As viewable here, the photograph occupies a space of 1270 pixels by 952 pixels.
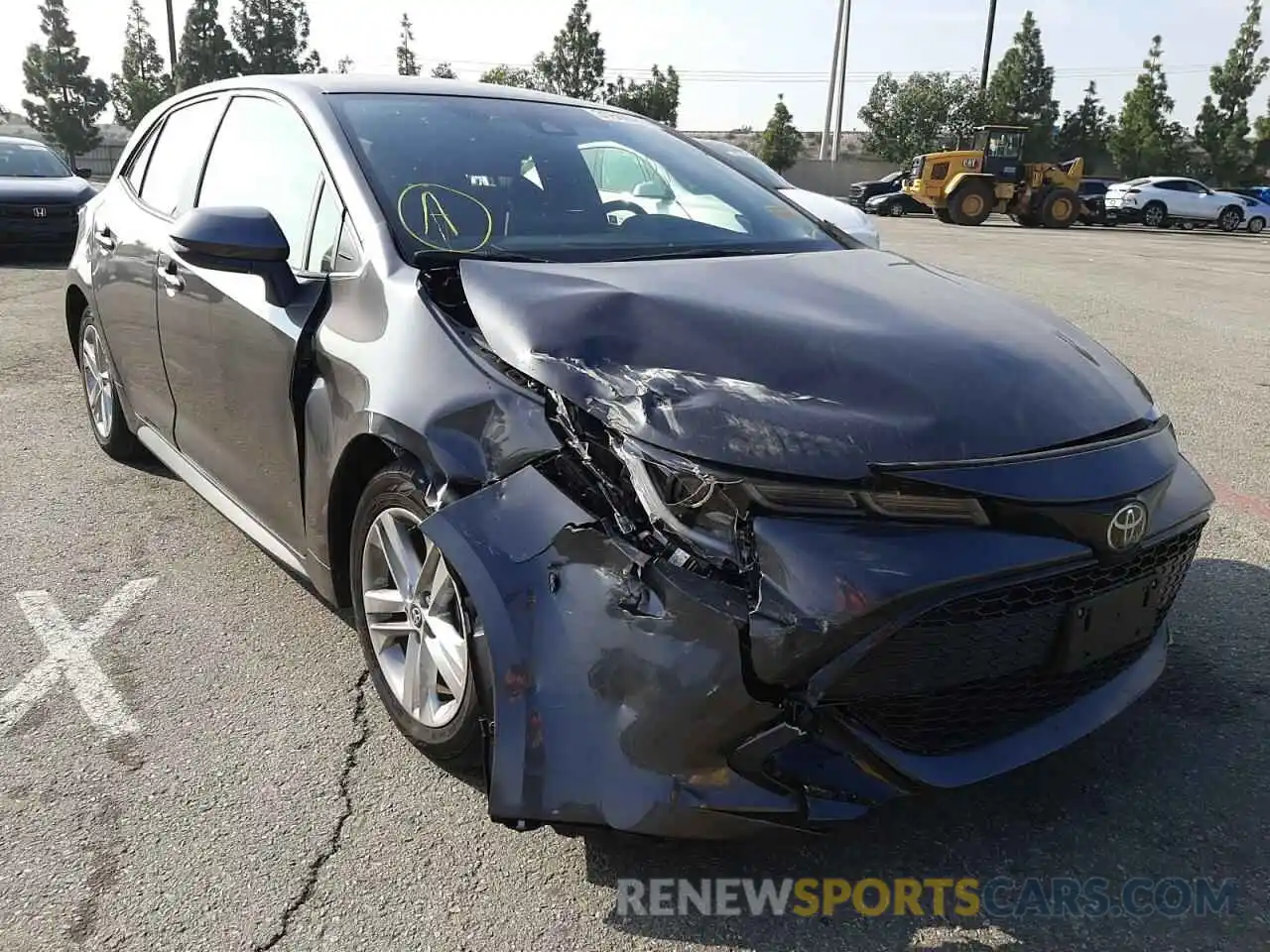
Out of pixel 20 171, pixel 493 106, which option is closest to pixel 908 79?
pixel 20 171

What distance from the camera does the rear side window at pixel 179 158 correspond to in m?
3.61

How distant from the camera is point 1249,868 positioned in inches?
84.1

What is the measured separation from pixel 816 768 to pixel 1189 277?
48.0 ft

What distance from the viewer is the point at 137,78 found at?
2454 inches

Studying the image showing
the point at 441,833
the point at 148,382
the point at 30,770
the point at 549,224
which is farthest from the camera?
the point at 148,382

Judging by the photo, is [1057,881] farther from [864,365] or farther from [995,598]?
[864,365]

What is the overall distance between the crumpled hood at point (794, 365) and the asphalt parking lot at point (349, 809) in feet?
2.84

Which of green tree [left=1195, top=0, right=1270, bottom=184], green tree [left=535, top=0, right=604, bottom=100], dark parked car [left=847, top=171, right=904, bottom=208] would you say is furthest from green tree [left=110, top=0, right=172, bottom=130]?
green tree [left=1195, top=0, right=1270, bottom=184]

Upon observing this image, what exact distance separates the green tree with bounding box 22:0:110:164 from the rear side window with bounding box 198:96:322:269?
68.2 m

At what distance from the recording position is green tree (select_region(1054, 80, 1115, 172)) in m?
60.8

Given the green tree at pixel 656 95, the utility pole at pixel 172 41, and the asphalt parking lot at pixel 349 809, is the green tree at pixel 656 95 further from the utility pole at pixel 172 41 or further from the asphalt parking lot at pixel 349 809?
the asphalt parking lot at pixel 349 809

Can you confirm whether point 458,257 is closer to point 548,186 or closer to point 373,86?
point 548,186

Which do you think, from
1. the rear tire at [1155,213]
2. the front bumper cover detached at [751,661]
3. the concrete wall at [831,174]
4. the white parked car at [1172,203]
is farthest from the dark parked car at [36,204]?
the concrete wall at [831,174]

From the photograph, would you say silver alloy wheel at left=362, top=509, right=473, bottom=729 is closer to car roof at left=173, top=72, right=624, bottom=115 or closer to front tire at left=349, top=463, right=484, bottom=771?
front tire at left=349, top=463, right=484, bottom=771
